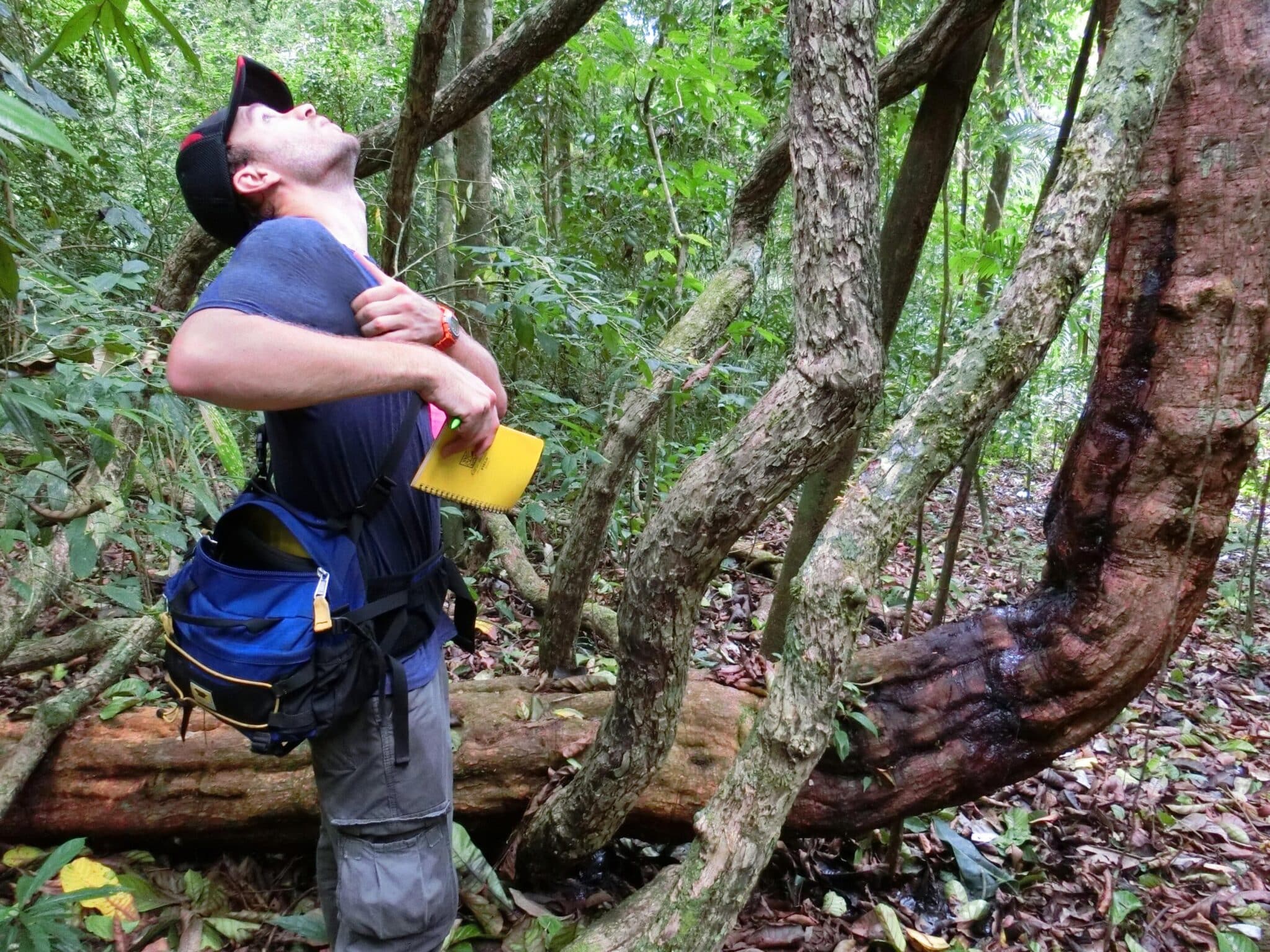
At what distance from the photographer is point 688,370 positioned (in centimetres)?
267

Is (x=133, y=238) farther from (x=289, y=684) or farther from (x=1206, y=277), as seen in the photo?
(x=1206, y=277)

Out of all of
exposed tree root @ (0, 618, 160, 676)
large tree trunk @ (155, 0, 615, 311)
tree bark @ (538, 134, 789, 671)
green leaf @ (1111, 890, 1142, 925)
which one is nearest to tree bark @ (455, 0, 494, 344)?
large tree trunk @ (155, 0, 615, 311)

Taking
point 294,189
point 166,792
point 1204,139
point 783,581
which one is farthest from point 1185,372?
point 166,792

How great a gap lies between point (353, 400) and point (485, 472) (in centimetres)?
30

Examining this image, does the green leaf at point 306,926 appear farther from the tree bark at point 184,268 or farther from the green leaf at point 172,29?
the tree bark at point 184,268

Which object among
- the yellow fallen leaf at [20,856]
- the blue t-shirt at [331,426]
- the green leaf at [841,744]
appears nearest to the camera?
the blue t-shirt at [331,426]

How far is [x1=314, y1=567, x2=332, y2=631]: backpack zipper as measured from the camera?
1.43 m

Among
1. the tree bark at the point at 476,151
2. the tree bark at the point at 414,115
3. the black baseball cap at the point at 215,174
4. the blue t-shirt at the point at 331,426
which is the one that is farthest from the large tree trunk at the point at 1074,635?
the tree bark at the point at 476,151

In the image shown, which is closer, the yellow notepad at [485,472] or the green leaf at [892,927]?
the yellow notepad at [485,472]

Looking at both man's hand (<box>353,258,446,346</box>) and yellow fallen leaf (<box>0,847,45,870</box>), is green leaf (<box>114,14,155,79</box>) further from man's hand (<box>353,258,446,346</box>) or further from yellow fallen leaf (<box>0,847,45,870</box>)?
yellow fallen leaf (<box>0,847,45,870</box>)

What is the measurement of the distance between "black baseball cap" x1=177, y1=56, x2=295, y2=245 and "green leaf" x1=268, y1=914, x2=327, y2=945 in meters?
1.82

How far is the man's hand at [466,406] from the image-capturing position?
56.4 inches

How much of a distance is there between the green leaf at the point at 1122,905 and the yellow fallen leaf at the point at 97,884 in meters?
2.93

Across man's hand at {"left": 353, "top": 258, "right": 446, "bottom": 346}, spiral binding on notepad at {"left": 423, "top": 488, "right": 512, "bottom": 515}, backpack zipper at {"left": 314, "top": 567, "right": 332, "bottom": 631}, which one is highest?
man's hand at {"left": 353, "top": 258, "right": 446, "bottom": 346}
